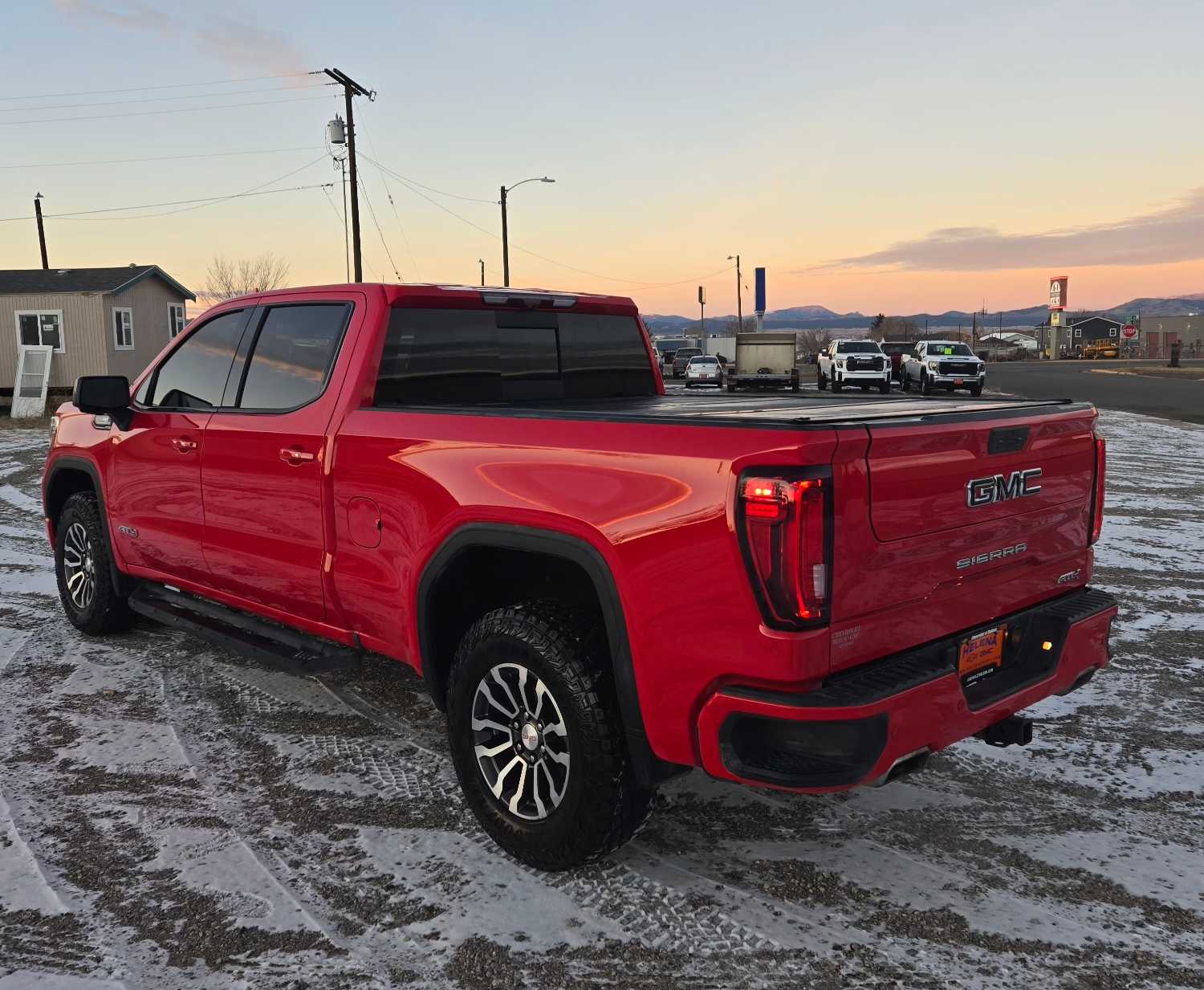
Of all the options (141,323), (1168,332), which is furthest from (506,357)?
(1168,332)

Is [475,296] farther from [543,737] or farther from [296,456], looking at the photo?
[543,737]

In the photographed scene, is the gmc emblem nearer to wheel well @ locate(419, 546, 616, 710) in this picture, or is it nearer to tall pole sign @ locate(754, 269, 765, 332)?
wheel well @ locate(419, 546, 616, 710)

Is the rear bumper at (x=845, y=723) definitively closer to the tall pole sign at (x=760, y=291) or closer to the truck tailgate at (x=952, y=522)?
the truck tailgate at (x=952, y=522)

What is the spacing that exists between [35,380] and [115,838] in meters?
28.1

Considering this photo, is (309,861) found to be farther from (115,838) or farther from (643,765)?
(643,765)

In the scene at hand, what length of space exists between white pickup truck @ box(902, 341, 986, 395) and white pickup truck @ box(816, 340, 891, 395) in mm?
1364

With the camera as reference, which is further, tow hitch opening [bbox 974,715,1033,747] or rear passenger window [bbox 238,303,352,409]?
rear passenger window [bbox 238,303,352,409]

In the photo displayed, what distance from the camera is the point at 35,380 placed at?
90.6 feet

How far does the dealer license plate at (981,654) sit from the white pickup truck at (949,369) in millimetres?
32219

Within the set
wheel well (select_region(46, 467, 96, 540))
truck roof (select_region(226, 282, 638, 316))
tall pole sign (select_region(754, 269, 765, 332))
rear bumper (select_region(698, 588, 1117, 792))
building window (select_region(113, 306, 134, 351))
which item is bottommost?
rear bumper (select_region(698, 588, 1117, 792))

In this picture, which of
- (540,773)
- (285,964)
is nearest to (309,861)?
(285,964)

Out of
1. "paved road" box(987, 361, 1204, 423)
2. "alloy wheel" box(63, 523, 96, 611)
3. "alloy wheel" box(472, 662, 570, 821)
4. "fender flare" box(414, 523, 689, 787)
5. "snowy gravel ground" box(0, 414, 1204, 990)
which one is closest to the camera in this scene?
"snowy gravel ground" box(0, 414, 1204, 990)

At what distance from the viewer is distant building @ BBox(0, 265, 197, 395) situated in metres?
30.7

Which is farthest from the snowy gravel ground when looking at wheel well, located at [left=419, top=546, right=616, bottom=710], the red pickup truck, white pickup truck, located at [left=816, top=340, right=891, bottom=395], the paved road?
white pickup truck, located at [left=816, top=340, right=891, bottom=395]
